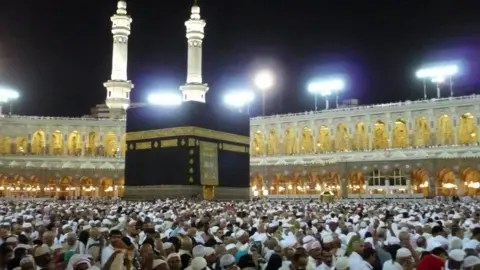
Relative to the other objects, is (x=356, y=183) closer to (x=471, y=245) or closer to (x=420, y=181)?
(x=420, y=181)

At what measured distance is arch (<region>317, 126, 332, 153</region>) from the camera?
4650cm

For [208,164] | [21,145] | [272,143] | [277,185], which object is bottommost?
[277,185]

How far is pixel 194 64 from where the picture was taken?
4738 centimetres

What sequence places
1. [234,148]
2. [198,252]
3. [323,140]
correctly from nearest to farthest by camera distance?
[198,252] < [234,148] < [323,140]

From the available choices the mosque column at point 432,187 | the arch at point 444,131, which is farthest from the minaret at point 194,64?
the mosque column at point 432,187

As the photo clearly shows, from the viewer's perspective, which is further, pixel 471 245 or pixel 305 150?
pixel 305 150

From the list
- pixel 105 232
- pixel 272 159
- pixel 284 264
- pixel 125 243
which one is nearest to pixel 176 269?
pixel 284 264

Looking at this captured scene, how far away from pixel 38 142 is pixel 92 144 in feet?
14.9

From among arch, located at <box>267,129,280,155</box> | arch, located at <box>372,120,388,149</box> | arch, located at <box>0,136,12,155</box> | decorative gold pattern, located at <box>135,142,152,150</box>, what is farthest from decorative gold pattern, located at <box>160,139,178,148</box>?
→ arch, located at <box>0,136,12,155</box>

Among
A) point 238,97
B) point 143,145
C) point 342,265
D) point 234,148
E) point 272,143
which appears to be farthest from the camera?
point 238,97

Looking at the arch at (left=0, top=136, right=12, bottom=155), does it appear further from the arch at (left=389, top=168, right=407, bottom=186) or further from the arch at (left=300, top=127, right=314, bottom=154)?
the arch at (left=389, top=168, right=407, bottom=186)

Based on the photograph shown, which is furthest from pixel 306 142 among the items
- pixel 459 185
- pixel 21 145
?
pixel 21 145

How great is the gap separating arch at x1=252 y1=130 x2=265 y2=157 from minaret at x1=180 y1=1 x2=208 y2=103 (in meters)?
6.00

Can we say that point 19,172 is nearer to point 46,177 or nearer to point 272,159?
point 46,177
